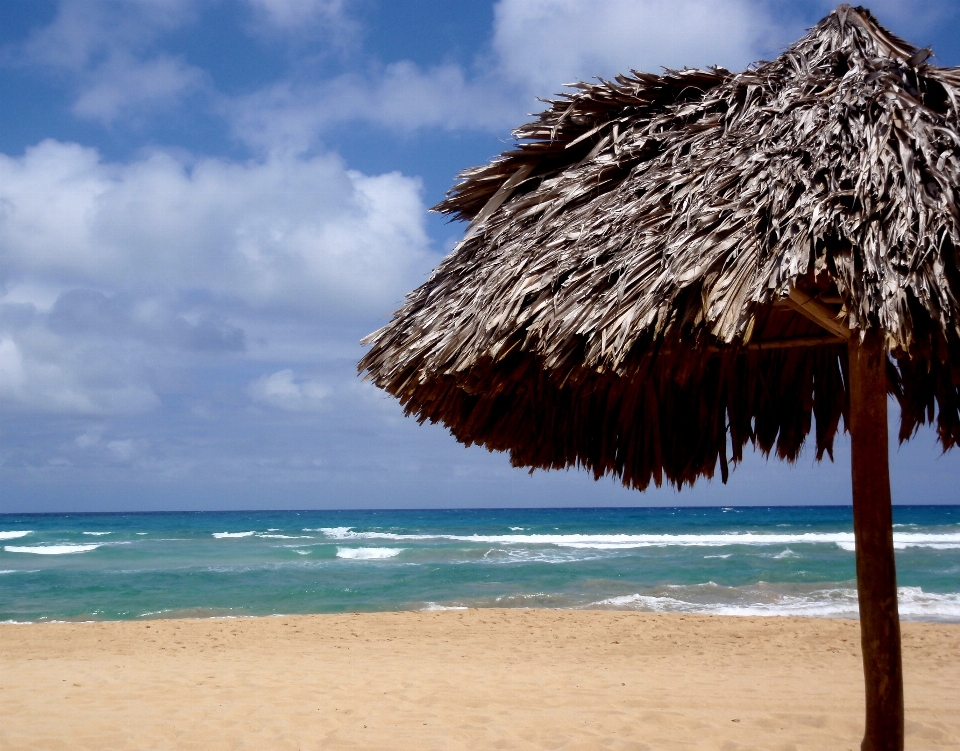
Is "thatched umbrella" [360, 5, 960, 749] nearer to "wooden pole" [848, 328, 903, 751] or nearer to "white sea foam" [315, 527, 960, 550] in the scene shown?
"wooden pole" [848, 328, 903, 751]

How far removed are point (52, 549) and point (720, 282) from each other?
27.0m

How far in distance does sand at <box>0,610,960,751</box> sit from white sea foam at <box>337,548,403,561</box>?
1004 cm

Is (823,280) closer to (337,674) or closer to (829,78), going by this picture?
(829,78)

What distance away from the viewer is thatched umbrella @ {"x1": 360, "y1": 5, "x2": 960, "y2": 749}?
2121 millimetres

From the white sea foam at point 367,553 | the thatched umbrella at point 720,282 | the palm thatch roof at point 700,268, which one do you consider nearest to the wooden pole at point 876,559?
the thatched umbrella at point 720,282

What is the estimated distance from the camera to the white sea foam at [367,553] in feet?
69.3

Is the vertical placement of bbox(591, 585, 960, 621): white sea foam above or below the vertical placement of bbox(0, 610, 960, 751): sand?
below

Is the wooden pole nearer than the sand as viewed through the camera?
Yes

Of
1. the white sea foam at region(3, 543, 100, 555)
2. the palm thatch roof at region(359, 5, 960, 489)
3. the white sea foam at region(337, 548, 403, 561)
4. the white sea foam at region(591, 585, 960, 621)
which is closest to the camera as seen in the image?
the palm thatch roof at region(359, 5, 960, 489)

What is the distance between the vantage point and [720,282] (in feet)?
7.01

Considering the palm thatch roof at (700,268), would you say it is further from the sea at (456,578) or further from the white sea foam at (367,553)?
the white sea foam at (367,553)

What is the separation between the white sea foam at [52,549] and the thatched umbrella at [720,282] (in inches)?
930

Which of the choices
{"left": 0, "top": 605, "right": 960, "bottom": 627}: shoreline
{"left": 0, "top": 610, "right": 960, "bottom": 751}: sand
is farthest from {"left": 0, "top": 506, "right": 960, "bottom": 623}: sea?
{"left": 0, "top": 610, "right": 960, "bottom": 751}: sand

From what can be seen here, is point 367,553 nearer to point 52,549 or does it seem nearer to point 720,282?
point 52,549
